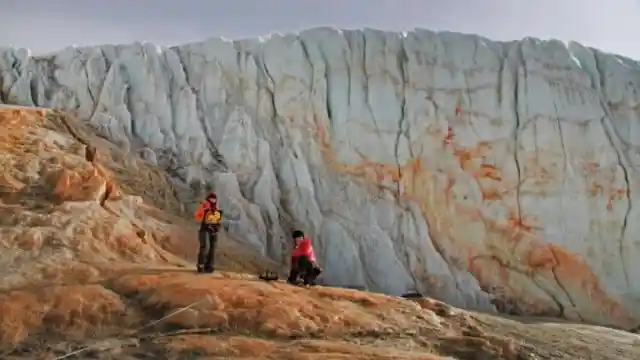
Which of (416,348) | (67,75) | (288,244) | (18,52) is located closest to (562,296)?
(288,244)

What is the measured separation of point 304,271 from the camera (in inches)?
331

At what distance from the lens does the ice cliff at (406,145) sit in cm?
1206

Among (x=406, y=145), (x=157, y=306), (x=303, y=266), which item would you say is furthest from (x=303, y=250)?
(x=406, y=145)

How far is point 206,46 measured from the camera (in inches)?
557

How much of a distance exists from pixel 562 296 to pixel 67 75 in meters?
9.92

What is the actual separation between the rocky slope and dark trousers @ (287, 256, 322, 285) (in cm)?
38

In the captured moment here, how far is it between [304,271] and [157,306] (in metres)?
1.96

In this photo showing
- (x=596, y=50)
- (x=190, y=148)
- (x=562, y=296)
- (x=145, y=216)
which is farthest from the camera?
(x=596, y=50)

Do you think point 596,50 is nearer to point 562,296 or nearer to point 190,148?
point 562,296

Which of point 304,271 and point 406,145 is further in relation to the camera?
point 406,145

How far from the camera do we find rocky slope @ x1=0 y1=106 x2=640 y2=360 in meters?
6.58

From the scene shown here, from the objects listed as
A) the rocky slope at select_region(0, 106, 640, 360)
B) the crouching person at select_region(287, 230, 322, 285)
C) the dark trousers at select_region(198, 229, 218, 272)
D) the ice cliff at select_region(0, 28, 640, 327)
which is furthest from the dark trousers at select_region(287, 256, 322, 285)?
the ice cliff at select_region(0, 28, 640, 327)

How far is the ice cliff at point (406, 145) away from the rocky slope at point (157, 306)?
2.19 meters

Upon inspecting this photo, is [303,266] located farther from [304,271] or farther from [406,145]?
[406,145]
